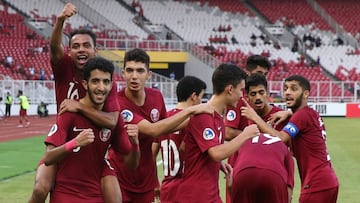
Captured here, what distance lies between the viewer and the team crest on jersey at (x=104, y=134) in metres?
6.21

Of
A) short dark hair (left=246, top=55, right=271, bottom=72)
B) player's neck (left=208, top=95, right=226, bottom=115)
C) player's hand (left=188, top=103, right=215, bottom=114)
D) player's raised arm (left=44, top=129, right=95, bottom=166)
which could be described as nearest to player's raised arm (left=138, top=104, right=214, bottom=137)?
player's hand (left=188, top=103, right=215, bottom=114)

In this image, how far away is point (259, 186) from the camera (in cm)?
616

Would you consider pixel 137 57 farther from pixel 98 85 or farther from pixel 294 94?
pixel 294 94

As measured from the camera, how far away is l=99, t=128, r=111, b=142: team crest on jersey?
621cm

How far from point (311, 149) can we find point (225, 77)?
164cm

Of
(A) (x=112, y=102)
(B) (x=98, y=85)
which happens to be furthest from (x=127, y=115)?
(B) (x=98, y=85)

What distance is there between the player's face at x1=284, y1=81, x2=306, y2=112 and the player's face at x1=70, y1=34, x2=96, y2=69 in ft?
6.68

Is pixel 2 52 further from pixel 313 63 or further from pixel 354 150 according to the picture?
pixel 354 150

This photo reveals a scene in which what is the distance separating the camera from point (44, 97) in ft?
142

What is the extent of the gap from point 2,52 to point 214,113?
4451cm

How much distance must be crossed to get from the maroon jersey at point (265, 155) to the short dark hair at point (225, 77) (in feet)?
1.71

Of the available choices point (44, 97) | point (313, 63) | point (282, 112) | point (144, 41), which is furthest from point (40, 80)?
point (282, 112)

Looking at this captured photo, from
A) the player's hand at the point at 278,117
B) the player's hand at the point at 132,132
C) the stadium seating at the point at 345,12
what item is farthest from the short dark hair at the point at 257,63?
the stadium seating at the point at 345,12

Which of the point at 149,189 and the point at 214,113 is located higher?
the point at 214,113
